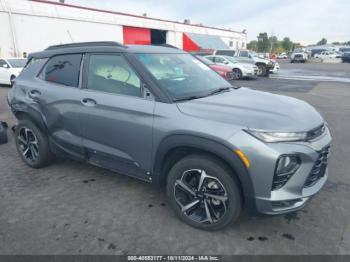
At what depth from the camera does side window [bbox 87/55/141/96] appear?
3.14 m

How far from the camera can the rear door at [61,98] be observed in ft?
11.8

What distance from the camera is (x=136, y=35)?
108ft

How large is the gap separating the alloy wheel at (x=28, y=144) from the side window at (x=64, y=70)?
921 millimetres

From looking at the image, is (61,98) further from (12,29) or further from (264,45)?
(264,45)

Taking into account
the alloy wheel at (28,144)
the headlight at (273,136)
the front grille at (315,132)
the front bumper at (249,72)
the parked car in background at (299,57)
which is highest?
the headlight at (273,136)

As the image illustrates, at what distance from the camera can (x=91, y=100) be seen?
3.38 metres

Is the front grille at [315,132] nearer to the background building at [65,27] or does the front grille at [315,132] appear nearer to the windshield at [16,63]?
the windshield at [16,63]

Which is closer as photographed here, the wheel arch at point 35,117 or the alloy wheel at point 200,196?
the alloy wheel at point 200,196

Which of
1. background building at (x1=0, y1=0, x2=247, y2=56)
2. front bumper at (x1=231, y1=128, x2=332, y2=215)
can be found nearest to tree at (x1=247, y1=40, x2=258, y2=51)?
background building at (x1=0, y1=0, x2=247, y2=56)

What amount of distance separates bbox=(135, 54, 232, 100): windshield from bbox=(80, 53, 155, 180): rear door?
0.23 m

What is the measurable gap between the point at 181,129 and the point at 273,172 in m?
0.89

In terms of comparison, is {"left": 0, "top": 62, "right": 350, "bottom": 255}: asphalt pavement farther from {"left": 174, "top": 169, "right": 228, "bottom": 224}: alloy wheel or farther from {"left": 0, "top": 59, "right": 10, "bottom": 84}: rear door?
{"left": 0, "top": 59, "right": 10, "bottom": 84}: rear door

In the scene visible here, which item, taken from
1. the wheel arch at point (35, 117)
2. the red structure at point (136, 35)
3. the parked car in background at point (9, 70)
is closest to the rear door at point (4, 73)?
the parked car in background at point (9, 70)

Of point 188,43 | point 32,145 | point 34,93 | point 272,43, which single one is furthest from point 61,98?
point 272,43
